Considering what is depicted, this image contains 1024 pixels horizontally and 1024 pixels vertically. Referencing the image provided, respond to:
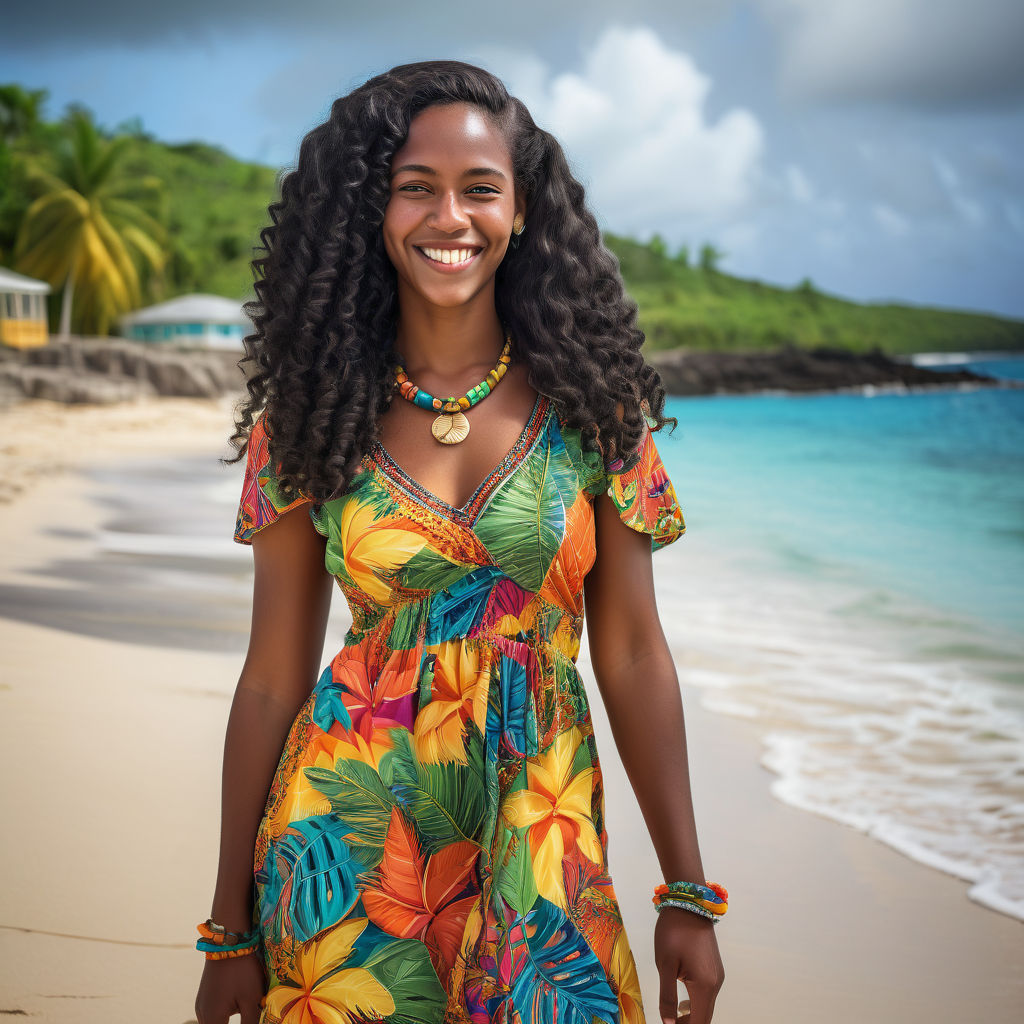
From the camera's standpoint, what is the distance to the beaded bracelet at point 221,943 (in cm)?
148

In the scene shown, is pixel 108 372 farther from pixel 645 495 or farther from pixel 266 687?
pixel 645 495

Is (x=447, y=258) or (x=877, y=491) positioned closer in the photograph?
(x=447, y=258)

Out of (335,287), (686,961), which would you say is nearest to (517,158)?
(335,287)

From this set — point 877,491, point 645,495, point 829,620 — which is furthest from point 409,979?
point 877,491

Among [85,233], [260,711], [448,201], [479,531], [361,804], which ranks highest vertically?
[85,233]

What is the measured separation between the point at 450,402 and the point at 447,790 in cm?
53

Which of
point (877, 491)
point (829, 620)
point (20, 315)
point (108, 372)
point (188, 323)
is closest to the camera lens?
point (829, 620)

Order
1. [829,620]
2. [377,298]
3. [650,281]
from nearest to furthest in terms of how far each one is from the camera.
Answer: [377,298] → [829,620] → [650,281]

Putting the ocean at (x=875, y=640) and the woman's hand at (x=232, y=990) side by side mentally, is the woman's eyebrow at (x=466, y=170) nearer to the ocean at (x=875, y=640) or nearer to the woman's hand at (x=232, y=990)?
the ocean at (x=875, y=640)

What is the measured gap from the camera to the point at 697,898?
1.47m

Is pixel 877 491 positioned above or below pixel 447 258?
above

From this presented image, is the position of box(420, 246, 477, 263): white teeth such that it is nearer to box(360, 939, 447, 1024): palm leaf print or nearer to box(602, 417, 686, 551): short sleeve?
box(602, 417, 686, 551): short sleeve

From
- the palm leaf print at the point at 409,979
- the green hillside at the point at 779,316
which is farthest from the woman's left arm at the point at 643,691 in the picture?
the green hillside at the point at 779,316

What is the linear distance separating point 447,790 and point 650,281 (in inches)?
2311
